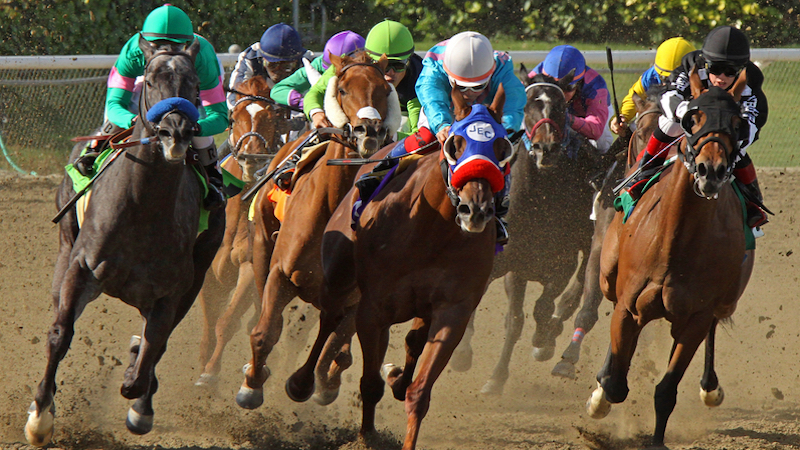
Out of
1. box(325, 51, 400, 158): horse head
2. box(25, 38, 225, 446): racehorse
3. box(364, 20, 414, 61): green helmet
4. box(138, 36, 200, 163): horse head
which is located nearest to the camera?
box(138, 36, 200, 163): horse head

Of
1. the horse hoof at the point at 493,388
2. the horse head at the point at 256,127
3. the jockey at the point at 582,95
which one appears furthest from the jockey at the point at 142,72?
the jockey at the point at 582,95

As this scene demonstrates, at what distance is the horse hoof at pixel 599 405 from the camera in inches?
224

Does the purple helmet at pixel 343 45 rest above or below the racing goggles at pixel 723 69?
below

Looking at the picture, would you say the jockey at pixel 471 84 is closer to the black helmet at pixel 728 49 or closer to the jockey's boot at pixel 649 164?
the jockey's boot at pixel 649 164

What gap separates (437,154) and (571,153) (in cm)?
249

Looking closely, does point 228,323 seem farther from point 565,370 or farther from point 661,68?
point 661,68

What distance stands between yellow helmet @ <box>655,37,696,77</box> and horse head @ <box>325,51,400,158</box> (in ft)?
8.82

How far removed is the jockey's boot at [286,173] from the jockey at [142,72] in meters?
0.63

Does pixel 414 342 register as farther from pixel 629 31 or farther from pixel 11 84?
pixel 629 31

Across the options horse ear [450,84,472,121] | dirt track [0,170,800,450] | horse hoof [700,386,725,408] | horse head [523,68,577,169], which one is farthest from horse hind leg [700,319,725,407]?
horse ear [450,84,472,121]

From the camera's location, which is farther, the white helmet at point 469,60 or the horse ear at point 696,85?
the white helmet at point 469,60

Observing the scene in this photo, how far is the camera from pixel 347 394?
6.60m

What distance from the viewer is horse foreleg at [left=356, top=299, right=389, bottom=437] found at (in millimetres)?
4934

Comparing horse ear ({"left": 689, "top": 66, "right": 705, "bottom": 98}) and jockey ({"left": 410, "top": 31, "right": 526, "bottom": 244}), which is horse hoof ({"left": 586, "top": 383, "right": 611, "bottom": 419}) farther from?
horse ear ({"left": 689, "top": 66, "right": 705, "bottom": 98})
